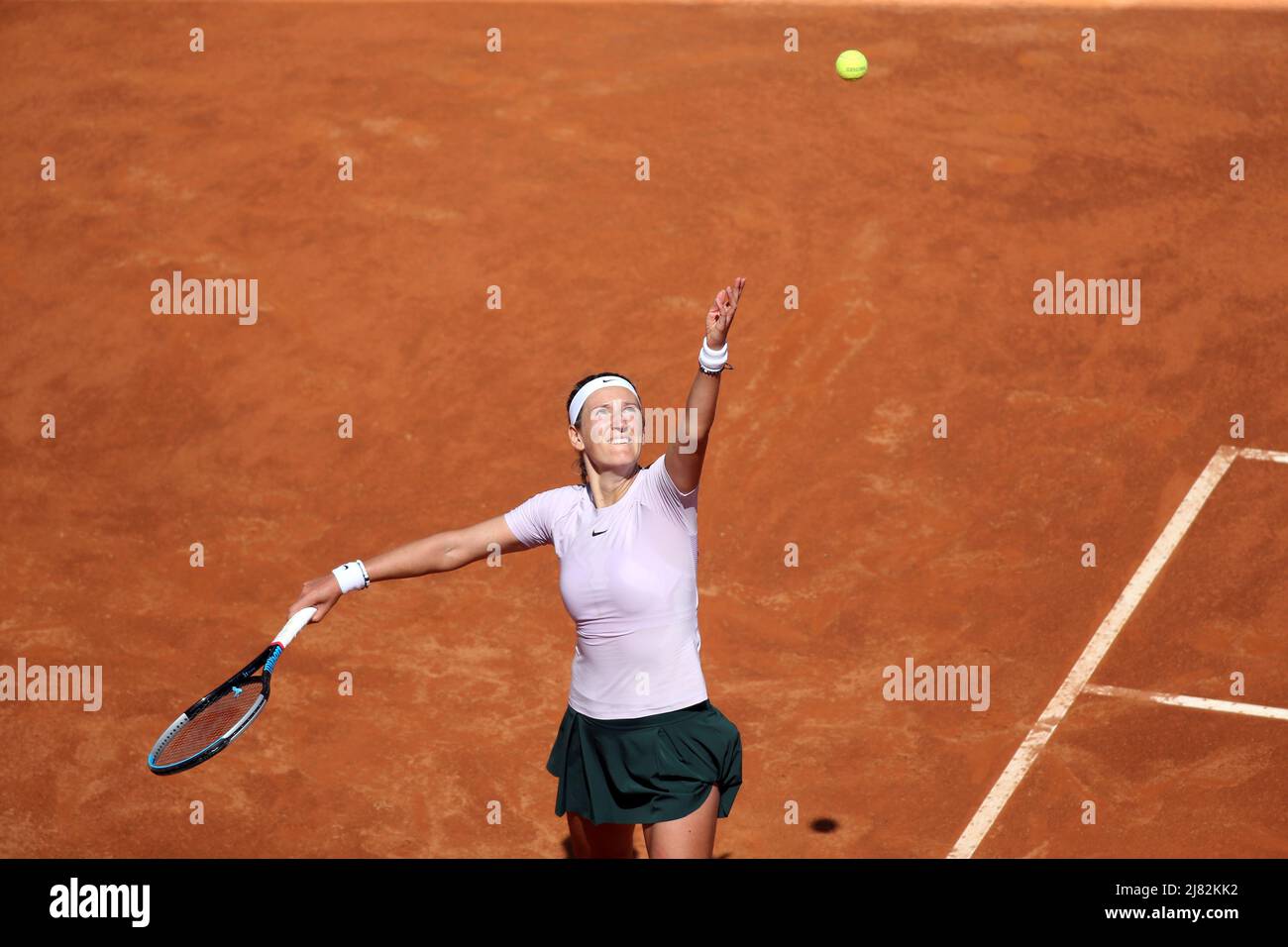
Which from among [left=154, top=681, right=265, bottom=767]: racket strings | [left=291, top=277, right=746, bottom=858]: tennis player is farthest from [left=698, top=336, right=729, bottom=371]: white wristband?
[left=154, top=681, right=265, bottom=767]: racket strings

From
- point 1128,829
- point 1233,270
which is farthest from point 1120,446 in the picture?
point 1128,829

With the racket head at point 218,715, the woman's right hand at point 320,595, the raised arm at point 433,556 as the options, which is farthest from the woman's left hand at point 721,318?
the racket head at point 218,715

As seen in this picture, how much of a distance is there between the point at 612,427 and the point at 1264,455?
676 centimetres

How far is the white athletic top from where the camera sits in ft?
18.1

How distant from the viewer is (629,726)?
5.61 meters

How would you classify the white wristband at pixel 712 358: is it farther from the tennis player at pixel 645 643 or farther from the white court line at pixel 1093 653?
the white court line at pixel 1093 653

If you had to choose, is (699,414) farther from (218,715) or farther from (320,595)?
(218,715)

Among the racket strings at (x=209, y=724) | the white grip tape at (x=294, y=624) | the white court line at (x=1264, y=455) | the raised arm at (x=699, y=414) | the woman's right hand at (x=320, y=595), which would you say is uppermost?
the white court line at (x=1264, y=455)

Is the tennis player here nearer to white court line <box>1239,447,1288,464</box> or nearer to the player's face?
the player's face

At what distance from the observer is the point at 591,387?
232 inches

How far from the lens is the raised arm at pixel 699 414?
536 centimetres

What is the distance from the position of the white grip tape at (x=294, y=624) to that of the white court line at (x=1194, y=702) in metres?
5.00

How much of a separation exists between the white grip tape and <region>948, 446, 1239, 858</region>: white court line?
3773 mm

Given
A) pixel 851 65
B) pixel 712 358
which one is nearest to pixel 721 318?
pixel 712 358
